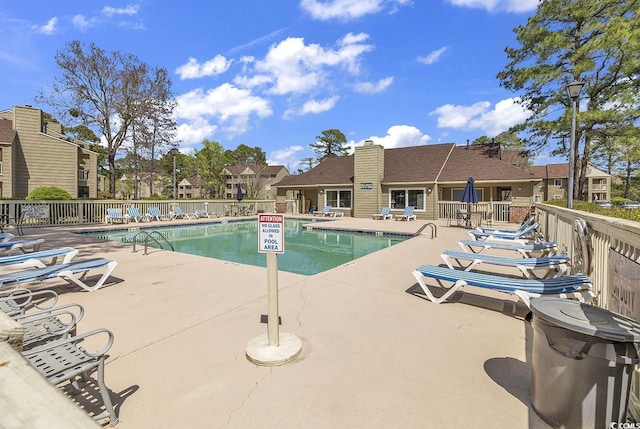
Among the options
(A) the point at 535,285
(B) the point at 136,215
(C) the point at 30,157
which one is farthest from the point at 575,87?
(C) the point at 30,157

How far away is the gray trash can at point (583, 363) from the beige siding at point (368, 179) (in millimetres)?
19171

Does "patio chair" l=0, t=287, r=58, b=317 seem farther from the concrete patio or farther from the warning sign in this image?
the warning sign

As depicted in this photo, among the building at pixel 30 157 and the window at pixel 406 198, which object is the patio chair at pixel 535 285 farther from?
the building at pixel 30 157

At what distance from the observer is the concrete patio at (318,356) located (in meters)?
2.21

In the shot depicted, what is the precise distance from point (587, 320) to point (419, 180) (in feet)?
61.3

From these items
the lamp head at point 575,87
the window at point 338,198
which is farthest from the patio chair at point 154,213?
the lamp head at point 575,87

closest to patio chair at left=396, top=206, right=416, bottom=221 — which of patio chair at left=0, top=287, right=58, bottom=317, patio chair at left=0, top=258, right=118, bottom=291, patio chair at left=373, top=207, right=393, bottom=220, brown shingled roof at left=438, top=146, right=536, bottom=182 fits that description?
patio chair at left=373, top=207, right=393, bottom=220

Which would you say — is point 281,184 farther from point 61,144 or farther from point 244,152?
point 244,152

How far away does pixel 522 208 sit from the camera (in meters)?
16.5

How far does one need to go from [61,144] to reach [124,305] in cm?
2753

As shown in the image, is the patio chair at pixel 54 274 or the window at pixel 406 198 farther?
the window at pixel 406 198

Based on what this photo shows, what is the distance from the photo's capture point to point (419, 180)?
1964cm

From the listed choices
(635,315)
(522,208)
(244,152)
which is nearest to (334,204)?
(522,208)

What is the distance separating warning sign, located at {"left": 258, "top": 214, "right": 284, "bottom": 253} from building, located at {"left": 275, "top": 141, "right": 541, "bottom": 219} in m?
17.7
